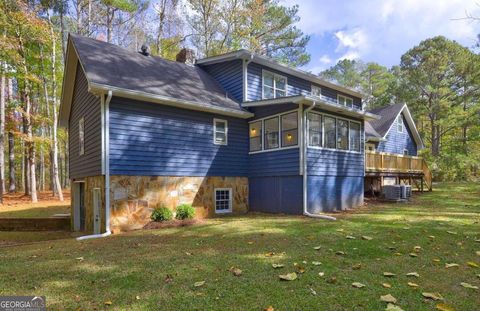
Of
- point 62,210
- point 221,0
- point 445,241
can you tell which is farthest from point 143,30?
point 445,241

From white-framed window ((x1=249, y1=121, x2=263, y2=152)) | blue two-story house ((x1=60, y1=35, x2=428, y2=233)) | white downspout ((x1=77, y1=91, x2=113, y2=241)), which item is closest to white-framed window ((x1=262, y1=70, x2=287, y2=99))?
blue two-story house ((x1=60, y1=35, x2=428, y2=233))

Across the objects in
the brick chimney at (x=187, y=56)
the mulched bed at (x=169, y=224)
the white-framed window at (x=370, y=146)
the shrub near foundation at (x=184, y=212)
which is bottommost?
the mulched bed at (x=169, y=224)

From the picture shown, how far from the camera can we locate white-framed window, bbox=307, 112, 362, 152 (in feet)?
37.1

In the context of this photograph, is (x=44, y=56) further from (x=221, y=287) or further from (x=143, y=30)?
(x=221, y=287)

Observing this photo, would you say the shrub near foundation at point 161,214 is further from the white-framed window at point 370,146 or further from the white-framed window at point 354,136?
the white-framed window at point 370,146

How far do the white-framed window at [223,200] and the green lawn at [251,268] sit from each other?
340 centimetres

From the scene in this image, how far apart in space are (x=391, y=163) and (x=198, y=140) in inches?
407

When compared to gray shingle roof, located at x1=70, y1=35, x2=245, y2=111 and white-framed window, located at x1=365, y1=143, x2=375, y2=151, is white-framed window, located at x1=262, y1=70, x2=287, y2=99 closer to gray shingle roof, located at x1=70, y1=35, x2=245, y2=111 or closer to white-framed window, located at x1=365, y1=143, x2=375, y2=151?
gray shingle roof, located at x1=70, y1=35, x2=245, y2=111

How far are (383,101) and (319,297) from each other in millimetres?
32527

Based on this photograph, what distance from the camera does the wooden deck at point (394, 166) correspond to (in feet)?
46.4

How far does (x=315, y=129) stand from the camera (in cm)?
1141

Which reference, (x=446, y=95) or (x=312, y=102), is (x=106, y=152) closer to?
(x=312, y=102)

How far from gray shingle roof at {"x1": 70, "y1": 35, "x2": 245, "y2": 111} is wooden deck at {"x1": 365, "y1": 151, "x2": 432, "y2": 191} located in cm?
691

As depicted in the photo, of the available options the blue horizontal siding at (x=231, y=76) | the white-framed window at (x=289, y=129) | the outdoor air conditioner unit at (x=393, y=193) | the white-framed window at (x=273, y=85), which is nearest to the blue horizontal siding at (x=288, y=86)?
the white-framed window at (x=273, y=85)
